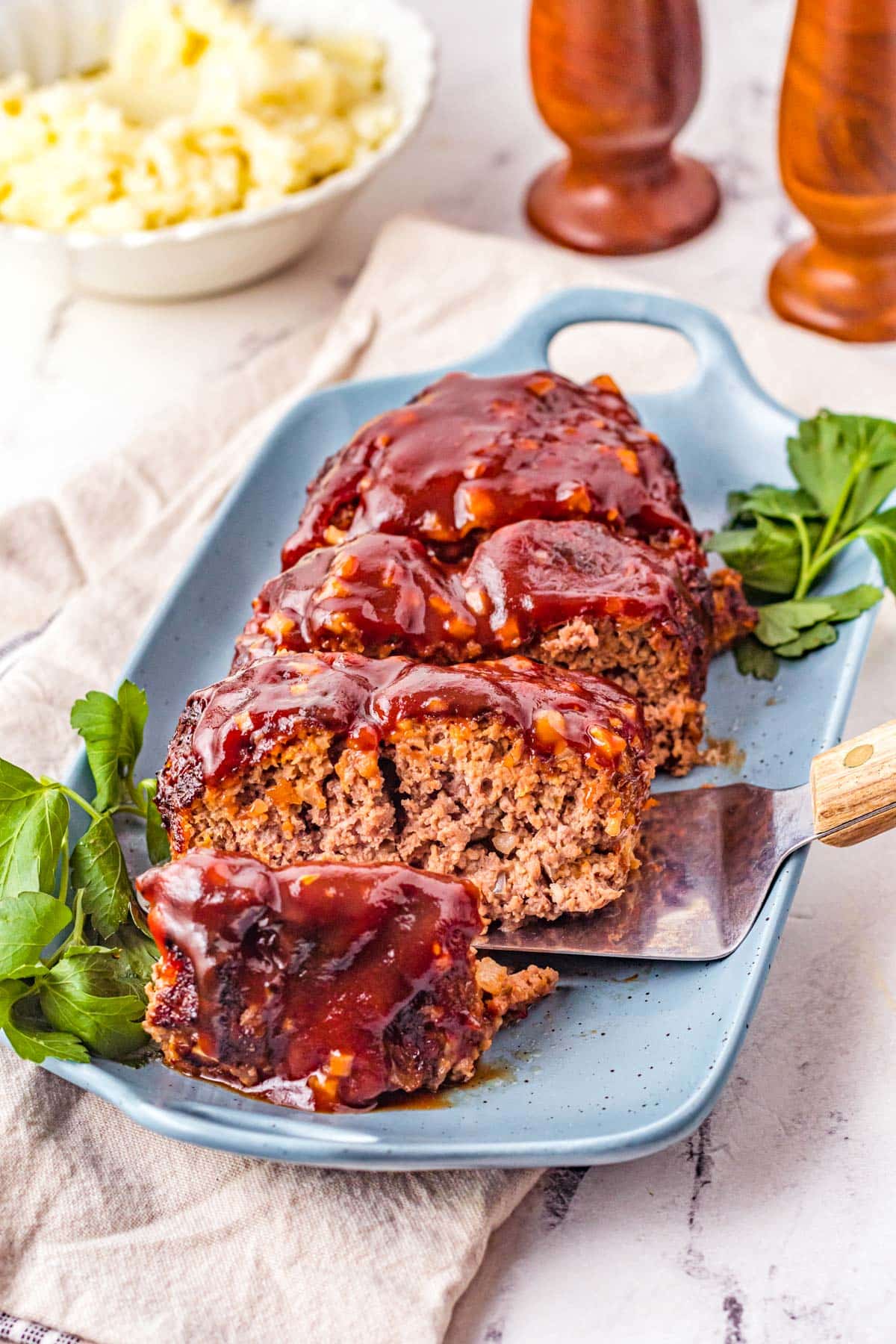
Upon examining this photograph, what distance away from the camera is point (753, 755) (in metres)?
5.10

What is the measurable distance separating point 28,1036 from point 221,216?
15.2 feet

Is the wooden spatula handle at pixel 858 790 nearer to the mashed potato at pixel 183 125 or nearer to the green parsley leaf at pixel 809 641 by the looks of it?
the green parsley leaf at pixel 809 641

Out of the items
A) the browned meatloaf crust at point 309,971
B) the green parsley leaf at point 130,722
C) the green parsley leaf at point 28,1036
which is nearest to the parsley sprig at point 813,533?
the browned meatloaf crust at point 309,971

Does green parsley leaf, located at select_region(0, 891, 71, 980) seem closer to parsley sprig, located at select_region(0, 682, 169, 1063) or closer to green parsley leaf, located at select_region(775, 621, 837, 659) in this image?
parsley sprig, located at select_region(0, 682, 169, 1063)

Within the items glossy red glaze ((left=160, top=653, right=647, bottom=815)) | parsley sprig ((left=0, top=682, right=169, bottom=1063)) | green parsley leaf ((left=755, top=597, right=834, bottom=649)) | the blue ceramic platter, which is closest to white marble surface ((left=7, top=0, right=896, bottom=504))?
the blue ceramic platter

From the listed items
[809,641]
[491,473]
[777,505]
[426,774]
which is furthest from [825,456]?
[426,774]

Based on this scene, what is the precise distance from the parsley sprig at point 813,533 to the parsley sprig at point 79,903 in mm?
2267

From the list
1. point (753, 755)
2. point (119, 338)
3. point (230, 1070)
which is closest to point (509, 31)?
point (119, 338)

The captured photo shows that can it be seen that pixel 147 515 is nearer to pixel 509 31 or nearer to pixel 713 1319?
pixel 713 1319

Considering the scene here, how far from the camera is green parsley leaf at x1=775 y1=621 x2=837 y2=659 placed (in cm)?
529

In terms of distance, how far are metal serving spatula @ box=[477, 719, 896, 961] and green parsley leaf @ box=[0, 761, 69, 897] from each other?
131 centimetres

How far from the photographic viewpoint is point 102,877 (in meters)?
4.43

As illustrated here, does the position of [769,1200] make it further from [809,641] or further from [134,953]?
[809,641]

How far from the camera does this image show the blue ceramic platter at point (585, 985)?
374 centimetres
